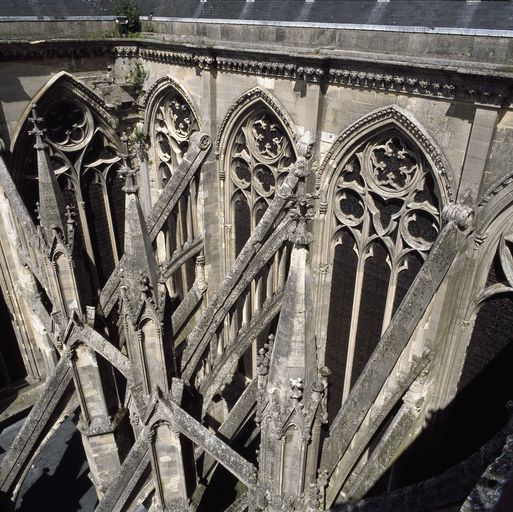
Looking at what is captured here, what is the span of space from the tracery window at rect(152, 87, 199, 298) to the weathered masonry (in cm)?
7

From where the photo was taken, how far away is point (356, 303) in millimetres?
9031

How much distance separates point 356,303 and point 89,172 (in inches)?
308

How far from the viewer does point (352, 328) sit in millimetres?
9289

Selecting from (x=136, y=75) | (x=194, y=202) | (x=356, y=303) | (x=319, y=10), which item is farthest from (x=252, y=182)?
(x=136, y=75)

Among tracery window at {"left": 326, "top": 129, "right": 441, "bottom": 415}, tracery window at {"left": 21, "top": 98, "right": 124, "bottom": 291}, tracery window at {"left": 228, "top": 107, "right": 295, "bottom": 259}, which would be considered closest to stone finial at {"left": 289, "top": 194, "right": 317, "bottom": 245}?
tracery window at {"left": 326, "top": 129, "right": 441, "bottom": 415}

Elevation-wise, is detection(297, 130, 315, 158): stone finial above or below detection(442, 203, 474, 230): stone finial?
above

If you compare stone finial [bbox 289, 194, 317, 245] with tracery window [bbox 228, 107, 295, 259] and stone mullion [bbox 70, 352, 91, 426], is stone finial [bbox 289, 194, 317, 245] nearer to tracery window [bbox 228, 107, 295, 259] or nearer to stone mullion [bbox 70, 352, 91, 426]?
tracery window [bbox 228, 107, 295, 259]

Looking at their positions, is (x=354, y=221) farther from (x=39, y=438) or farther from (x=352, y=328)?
(x=39, y=438)

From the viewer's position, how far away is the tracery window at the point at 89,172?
11344 mm

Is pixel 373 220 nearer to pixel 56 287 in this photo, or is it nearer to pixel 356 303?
pixel 356 303

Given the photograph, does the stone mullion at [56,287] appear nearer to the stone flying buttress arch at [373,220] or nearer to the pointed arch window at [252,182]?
the pointed arch window at [252,182]

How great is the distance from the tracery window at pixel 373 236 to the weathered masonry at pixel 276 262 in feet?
0.13

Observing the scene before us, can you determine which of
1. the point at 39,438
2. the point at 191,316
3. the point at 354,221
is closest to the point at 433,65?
the point at 354,221

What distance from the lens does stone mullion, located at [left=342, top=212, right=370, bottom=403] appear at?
851 centimetres
